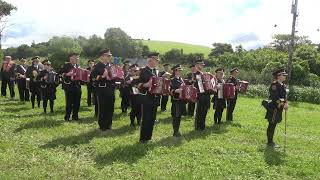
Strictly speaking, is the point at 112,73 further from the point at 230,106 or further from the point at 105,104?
the point at 230,106

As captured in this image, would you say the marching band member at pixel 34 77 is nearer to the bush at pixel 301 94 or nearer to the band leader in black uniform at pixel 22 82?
the band leader in black uniform at pixel 22 82

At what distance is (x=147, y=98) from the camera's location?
13.2 meters

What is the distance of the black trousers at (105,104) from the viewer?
14.5m

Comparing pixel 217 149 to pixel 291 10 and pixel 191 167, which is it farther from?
pixel 291 10

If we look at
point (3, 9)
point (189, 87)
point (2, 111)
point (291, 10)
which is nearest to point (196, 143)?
point (189, 87)

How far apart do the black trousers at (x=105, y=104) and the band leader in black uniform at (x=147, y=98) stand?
5.60ft

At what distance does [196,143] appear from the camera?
13.8 m

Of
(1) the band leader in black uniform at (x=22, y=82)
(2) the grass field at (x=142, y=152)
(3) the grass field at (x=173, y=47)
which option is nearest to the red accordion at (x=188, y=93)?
(2) the grass field at (x=142, y=152)

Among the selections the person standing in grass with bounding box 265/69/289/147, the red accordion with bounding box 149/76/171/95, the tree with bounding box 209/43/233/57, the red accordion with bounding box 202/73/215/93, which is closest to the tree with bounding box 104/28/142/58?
the tree with bounding box 209/43/233/57

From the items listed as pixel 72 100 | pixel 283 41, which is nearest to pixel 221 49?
pixel 283 41

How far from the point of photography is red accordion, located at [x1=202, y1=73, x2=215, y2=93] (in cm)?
1580

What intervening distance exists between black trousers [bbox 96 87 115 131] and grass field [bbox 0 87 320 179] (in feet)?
1.27

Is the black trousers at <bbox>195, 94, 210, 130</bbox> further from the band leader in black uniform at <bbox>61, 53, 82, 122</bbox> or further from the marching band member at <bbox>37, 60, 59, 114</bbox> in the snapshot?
the marching band member at <bbox>37, 60, 59, 114</bbox>

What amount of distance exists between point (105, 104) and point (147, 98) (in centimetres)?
198
